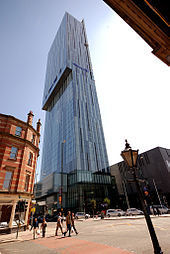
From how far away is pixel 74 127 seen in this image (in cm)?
6200

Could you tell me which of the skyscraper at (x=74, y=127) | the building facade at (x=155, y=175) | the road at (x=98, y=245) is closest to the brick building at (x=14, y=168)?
the road at (x=98, y=245)

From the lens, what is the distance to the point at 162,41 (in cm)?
469

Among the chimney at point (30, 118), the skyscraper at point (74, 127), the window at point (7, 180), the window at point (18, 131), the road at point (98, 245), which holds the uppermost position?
the skyscraper at point (74, 127)

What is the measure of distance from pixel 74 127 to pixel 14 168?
43285mm

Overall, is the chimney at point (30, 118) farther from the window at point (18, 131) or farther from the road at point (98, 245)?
the road at point (98, 245)

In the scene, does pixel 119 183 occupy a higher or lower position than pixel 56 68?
lower

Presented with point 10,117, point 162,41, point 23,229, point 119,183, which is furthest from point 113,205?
point 162,41

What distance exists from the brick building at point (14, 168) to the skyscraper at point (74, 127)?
455 inches

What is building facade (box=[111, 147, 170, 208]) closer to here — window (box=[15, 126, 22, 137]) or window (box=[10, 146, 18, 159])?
window (box=[10, 146, 18, 159])

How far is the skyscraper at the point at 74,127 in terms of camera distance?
55950mm

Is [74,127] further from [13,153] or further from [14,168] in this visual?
[14,168]

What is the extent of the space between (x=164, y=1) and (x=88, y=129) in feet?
210

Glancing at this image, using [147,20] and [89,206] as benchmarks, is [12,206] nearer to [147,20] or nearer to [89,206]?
[147,20]

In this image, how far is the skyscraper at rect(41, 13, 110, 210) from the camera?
56.0m
